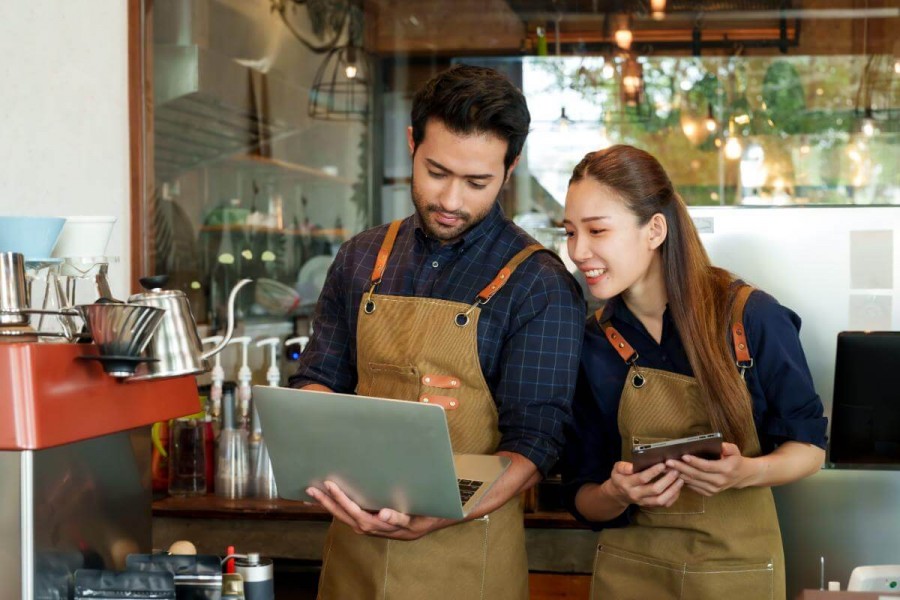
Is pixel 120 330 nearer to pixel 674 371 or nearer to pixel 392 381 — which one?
pixel 392 381

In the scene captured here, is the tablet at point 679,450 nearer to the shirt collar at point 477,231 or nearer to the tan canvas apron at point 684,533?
the tan canvas apron at point 684,533

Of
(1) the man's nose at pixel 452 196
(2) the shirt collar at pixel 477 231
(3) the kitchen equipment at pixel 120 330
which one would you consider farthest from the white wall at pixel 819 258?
(3) the kitchen equipment at pixel 120 330

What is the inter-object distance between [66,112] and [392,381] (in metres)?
1.50

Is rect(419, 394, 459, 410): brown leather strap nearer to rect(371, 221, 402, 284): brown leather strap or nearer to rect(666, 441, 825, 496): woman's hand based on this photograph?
rect(371, 221, 402, 284): brown leather strap

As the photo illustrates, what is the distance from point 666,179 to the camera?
6.30 ft

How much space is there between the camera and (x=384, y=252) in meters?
2.00

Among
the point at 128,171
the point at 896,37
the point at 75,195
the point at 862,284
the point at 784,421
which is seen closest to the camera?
the point at 784,421

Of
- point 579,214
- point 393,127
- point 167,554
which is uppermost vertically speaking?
point 393,127

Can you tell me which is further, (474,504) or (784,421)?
(784,421)

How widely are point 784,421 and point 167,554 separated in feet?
3.24

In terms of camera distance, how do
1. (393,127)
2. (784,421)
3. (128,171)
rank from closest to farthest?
(784,421) < (128,171) < (393,127)

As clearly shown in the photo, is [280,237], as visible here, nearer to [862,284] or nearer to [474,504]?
[862,284]

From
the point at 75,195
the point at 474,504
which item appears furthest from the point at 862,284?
the point at 75,195

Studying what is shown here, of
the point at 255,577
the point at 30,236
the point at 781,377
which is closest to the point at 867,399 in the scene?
the point at 781,377
